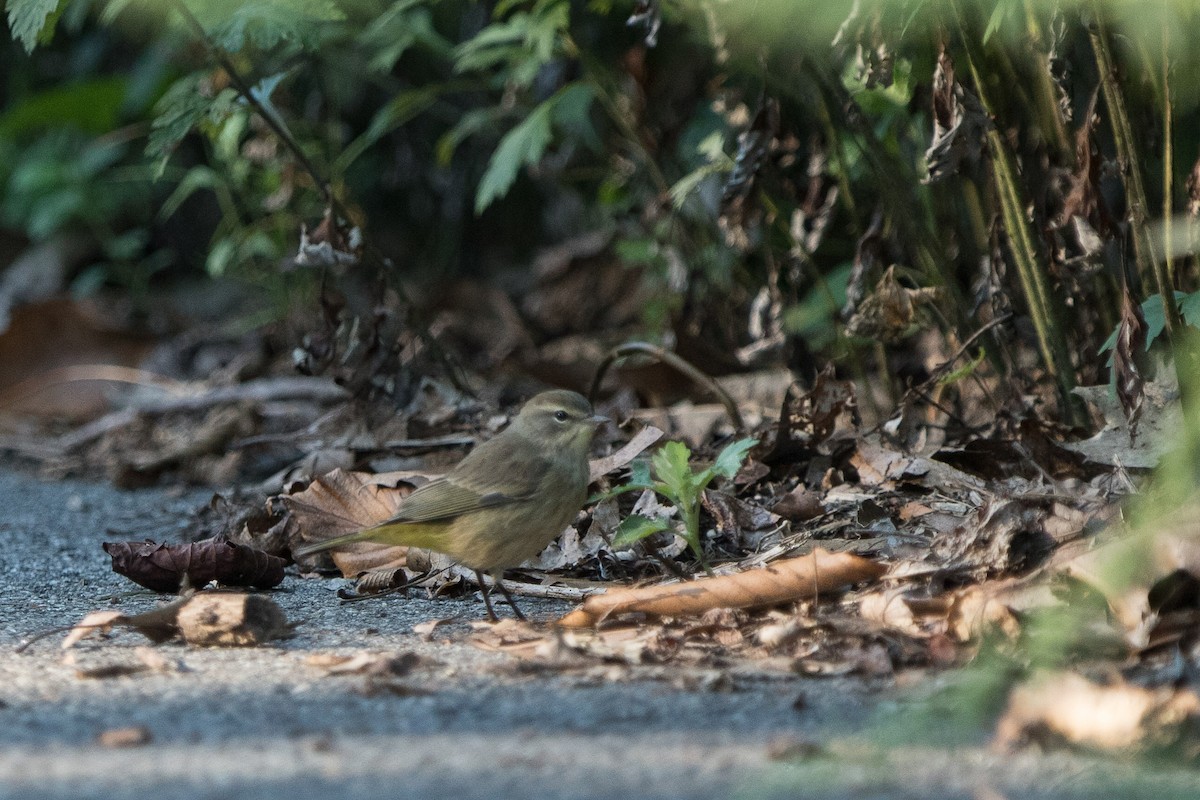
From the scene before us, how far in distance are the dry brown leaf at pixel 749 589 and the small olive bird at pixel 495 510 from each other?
51cm

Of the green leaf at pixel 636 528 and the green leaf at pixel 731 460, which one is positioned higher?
the green leaf at pixel 636 528

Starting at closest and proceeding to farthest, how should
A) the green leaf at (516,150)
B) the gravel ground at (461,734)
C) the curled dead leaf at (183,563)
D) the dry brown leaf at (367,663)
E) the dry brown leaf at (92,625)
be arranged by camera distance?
the gravel ground at (461,734), the dry brown leaf at (367,663), the dry brown leaf at (92,625), the curled dead leaf at (183,563), the green leaf at (516,150)

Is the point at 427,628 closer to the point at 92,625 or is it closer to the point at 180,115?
the point at 92,625

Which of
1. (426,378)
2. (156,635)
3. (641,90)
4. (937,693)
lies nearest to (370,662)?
(156,635)

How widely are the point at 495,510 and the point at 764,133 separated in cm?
172

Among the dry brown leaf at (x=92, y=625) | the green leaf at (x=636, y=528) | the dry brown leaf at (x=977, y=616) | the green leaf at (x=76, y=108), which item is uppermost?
the green leaf at (x=76, y=108)

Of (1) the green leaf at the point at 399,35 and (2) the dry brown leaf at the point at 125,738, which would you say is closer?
(2) the dry brown leaf at the point at 125,738

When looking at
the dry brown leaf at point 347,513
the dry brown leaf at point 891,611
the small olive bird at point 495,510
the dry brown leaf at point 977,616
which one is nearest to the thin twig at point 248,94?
the dry brown leaf at point 347,513

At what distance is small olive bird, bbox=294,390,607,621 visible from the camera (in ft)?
13.1

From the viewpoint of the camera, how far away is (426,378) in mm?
5617

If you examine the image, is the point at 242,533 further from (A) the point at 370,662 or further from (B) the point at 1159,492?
(B) the point at 1159,492

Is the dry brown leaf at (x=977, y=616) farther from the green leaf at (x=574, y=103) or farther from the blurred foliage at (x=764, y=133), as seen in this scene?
the green leaf at (x=574, y=103)

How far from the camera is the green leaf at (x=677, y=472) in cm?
370

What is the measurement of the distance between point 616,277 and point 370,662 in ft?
20.1
